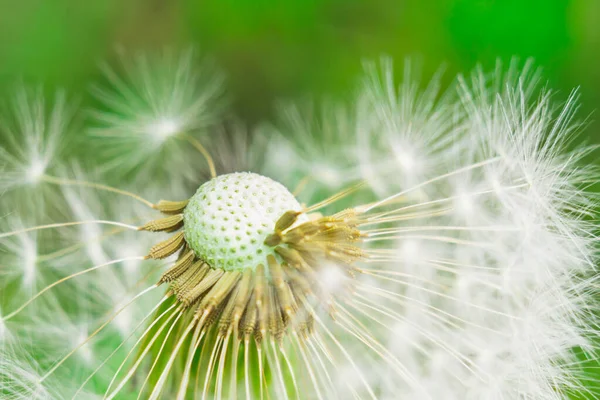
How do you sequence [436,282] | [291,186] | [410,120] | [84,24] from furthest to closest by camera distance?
[84,24], [291,186], [410,120], [436,282]

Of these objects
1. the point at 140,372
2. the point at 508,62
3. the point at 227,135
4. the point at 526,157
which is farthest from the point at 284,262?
the point at 508,62

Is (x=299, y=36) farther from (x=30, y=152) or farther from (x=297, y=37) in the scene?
(x=30, y=152)

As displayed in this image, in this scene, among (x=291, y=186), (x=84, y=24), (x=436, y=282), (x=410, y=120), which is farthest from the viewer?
(x=84, y=24)

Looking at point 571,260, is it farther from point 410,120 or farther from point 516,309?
point 410,120

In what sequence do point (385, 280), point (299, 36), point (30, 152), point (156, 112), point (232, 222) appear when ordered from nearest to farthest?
point (232, 222)
point (385, 280)
point (30, 152)
point (156, 112)
point (299, 36)

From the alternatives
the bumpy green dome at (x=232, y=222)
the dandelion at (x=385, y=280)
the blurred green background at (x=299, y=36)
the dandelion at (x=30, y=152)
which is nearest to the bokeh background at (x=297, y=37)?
the blurred green background at (x=299, y=36)

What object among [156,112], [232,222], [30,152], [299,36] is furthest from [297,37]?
[232,222]

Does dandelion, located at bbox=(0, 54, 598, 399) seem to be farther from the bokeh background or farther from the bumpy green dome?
the bokeh background
